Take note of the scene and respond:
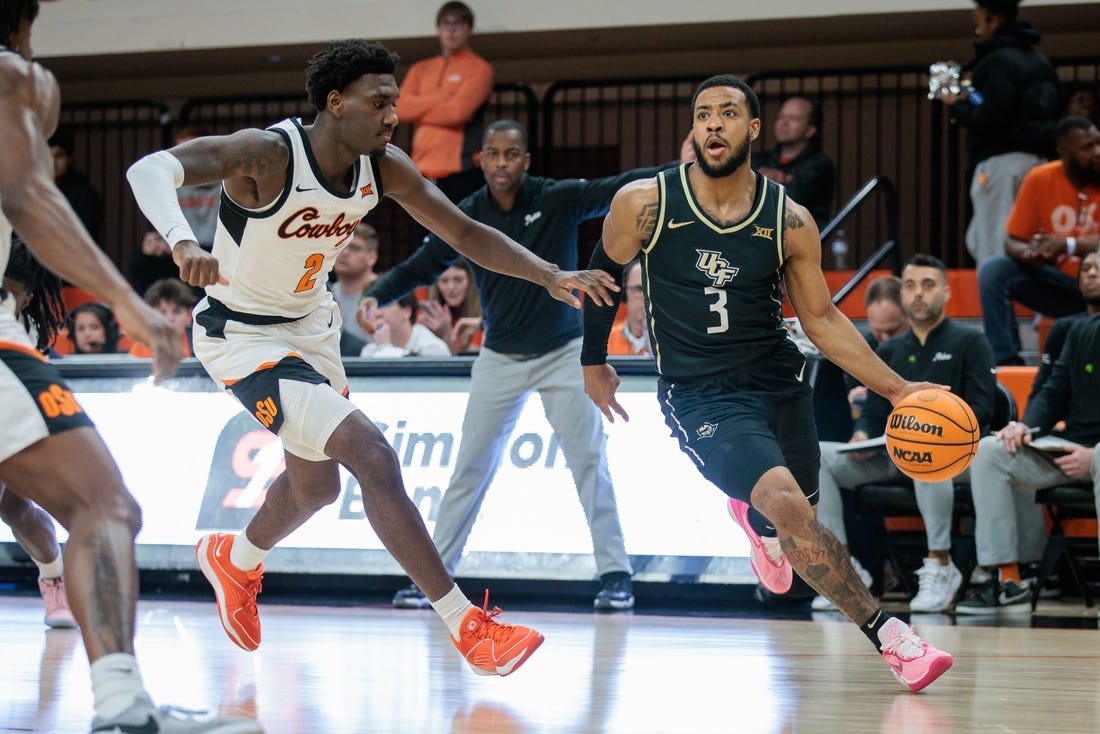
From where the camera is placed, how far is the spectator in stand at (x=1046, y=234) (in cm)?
846

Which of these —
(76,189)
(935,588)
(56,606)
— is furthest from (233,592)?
(76,189)

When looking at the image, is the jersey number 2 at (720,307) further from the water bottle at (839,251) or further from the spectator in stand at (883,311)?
the water bottle at (839,251)

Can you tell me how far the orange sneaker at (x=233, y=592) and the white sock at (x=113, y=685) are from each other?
1938mm

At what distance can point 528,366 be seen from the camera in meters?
6.66

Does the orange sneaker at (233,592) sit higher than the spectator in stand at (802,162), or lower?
lower

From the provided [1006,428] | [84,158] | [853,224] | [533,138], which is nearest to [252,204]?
[1006,428]

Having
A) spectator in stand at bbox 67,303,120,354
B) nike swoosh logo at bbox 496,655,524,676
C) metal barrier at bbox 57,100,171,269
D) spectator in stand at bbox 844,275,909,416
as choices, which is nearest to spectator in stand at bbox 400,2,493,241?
spectator in stand at bbox 67,303,120,354

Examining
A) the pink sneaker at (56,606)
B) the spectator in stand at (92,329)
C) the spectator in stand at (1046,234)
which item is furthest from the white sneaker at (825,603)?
the spectator in stand at (92,329)

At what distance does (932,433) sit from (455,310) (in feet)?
19.1

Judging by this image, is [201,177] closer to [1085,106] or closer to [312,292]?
[312,292]

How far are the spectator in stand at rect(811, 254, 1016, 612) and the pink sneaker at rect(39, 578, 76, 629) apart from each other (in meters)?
3.57

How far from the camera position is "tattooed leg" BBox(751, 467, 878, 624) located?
167 inches

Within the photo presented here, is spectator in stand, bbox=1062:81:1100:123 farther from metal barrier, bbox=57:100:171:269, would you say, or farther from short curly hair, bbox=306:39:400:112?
metal barrier, bbox=57:100:171:269

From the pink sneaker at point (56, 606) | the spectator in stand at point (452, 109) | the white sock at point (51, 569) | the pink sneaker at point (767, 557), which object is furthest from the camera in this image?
the spectator in stand at point (452, 109)
